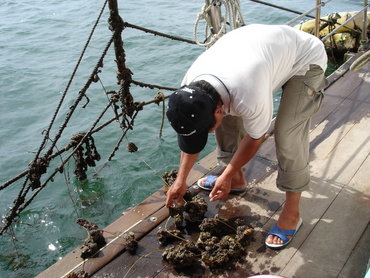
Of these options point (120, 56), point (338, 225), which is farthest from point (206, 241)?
point (120, 56)

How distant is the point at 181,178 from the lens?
2602 millimetres

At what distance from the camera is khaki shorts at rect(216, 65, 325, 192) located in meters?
2.45

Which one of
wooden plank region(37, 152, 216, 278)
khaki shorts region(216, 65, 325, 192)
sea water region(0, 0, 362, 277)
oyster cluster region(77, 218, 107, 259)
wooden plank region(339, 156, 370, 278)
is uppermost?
khaki shorts region(216, 65, 325, 192)

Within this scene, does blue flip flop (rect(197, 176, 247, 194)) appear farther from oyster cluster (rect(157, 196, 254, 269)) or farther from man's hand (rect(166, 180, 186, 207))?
man's hand (rect(166, 180, 186, 207))

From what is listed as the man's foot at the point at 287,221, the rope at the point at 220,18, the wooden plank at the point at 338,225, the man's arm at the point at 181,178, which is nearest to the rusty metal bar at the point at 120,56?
the rope at the point at 220,18

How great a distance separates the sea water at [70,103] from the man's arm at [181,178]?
1.19 m

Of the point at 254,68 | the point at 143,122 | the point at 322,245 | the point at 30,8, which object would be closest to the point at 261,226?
the point at 322,245

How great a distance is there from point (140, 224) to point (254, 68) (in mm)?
1558

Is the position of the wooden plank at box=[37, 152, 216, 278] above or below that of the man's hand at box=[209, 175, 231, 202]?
below

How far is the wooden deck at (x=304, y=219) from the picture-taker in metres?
2.58

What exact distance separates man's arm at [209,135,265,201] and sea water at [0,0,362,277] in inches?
61.0

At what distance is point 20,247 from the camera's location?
13.7 feet

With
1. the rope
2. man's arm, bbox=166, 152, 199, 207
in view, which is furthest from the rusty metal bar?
man's arm, bbox=166, 152, 199, 207

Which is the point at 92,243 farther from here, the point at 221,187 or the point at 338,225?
the point at 338,225
